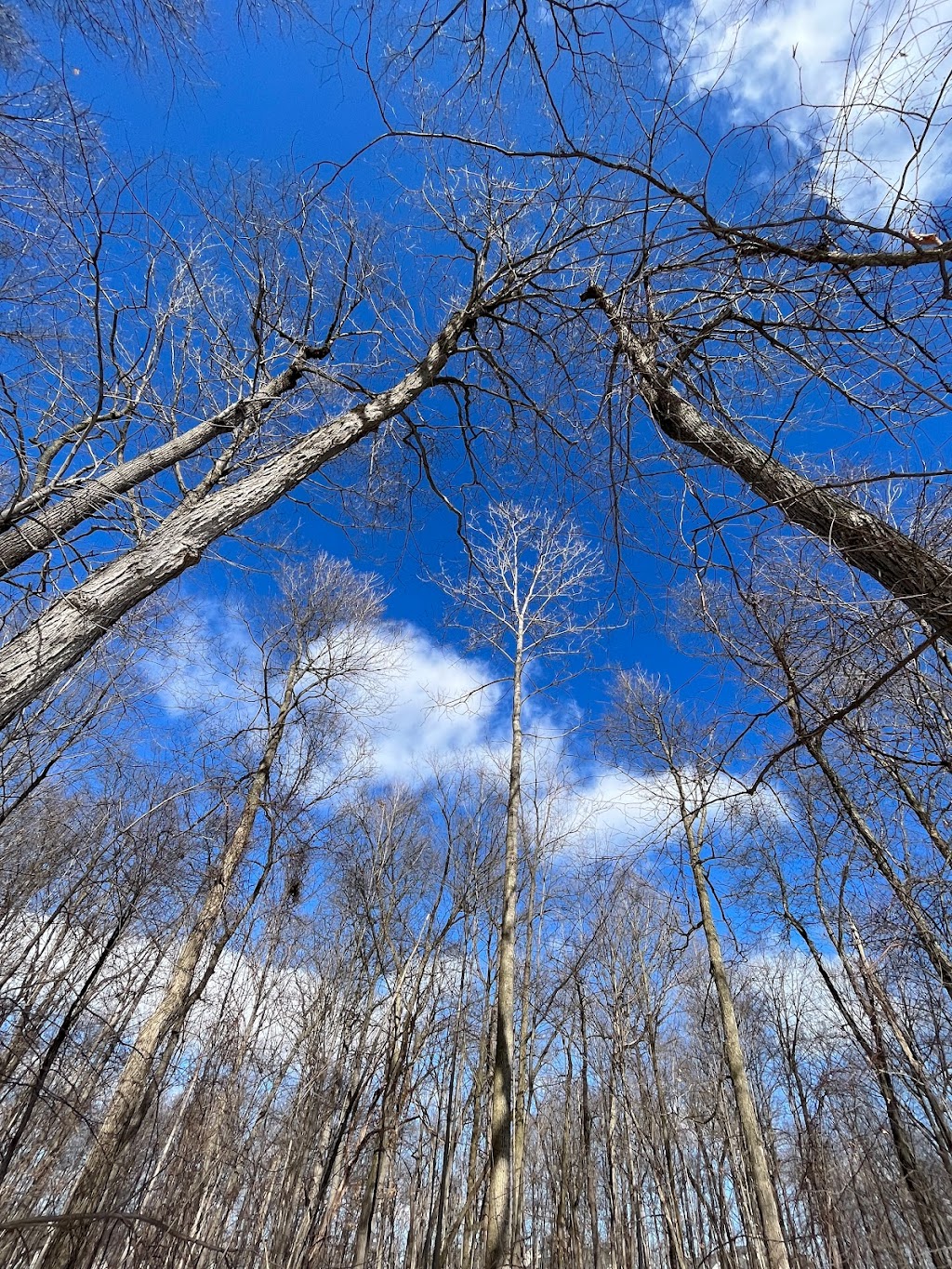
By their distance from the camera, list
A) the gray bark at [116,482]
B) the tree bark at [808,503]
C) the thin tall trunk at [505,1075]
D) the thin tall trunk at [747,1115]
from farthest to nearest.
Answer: the thin tall trunk at [747,1115] → the thin tall trunk at [505,1075] → the gray bark at [116,482] → the tree bark at [808,503]

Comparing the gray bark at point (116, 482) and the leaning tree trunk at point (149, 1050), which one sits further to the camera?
the leaning tree trunk at point (149, 1050)

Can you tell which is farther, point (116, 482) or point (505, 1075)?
point (505, 1075)

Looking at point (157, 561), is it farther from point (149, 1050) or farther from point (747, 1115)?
point (747, 1115)

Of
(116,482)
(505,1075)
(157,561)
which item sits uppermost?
(116,482)

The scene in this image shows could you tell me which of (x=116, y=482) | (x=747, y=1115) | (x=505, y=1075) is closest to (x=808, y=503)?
(x=116, y=482)

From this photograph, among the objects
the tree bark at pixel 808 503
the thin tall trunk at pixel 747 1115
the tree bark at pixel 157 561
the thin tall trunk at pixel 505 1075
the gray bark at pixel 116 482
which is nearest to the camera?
the tree bark at pixel 808 503

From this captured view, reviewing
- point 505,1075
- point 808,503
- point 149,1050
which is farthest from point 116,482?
point 505,1075

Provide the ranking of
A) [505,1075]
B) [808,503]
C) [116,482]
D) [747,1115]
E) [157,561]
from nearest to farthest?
[808,503]
[157,561]
[116,482]
[505,1075]
[747,1115]

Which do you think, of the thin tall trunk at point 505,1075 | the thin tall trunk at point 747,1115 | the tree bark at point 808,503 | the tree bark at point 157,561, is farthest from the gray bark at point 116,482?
the thin tall trunk at point 747,1115

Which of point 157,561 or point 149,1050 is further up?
point 157,561

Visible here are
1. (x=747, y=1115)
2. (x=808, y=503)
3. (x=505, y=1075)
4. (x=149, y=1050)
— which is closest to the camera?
(x=808, y=503)

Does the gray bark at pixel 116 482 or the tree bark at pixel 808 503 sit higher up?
the gray bark at pixel 116 482

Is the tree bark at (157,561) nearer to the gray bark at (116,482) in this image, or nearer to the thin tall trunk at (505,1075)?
the gray bark at (116,482)

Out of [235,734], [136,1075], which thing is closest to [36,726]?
[235,734]
